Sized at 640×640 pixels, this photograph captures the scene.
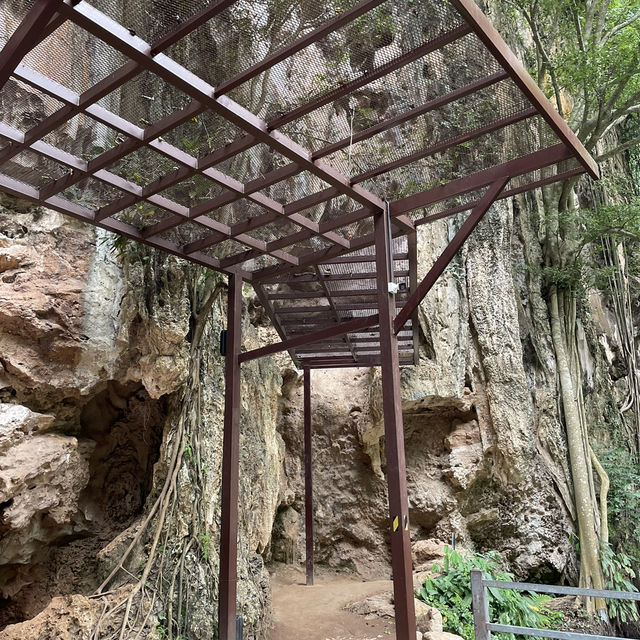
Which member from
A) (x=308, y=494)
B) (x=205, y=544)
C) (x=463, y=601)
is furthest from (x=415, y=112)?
(x=308, y=494)

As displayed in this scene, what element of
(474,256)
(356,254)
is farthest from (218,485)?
(474,256)

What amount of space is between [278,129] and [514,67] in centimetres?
141

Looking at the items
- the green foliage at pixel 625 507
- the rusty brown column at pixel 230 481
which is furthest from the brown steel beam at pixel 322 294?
the green foliage at pixel 625 507

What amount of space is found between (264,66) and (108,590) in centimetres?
400

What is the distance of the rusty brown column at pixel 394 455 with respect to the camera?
3239mm

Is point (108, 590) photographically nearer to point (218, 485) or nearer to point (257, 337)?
point (218, 485)

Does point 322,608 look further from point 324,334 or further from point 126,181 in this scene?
point 126,181

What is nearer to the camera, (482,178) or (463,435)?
(482,178)

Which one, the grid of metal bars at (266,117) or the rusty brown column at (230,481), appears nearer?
the grid of metal bars at (266,117)

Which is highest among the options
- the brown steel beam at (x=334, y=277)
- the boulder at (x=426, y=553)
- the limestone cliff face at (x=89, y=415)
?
the brown steel beam at (x=334, y=277)

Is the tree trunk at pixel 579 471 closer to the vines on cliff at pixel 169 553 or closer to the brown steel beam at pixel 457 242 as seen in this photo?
the vines on cliff at pixel 169 553

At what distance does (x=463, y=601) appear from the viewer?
5777 mm

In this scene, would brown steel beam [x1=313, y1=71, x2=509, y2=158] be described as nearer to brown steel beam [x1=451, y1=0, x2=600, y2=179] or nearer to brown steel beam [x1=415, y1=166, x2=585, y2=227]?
brown steel beam [x1=451, y1=0, x2=600, y2=179]

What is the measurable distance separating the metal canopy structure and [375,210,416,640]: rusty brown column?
0.5 inches
